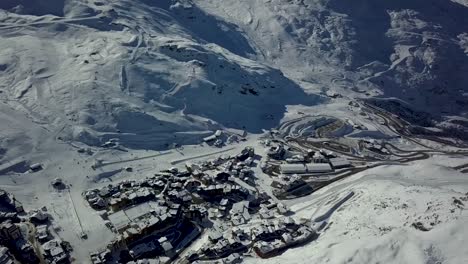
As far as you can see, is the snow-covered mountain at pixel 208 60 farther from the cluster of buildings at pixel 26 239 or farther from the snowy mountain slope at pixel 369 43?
the cluster of buildings at pixel 26 239

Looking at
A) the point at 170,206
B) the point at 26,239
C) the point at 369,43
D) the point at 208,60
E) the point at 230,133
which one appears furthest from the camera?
the point at 369,43

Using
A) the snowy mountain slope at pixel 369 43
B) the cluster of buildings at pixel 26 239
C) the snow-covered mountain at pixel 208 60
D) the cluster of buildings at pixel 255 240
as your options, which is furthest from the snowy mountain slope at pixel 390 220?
the snowy mountain slope at pixel 369 43

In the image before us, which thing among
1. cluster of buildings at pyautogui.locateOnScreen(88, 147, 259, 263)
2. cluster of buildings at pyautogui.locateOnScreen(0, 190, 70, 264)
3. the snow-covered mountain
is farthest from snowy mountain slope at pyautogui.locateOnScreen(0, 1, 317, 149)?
cluster of buildings at pyautogui.locateOnScreen(0, 190, 70, 264)

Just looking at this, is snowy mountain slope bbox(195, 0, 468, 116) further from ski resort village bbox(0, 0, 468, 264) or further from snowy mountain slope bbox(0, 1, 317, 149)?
snowy mountain slope bbox(0, 1, 317, 149)

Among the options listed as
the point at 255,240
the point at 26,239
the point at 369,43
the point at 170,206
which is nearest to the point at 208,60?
the point at 170,206

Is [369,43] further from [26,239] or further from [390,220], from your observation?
[26,239]
